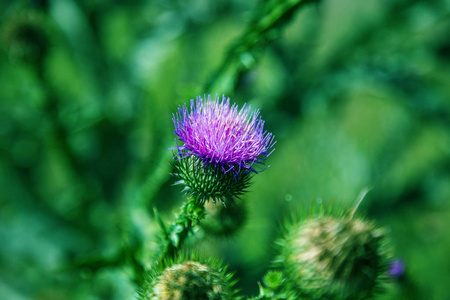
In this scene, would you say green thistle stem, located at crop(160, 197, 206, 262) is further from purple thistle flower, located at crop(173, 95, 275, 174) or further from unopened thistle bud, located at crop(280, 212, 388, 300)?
unopened thistle bud, located at crop(280, 212, 388, 300)

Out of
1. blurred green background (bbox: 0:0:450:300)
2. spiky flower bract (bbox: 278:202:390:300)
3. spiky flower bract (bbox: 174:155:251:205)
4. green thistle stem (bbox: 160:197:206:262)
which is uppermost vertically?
blurred green background (bbox: 0:0:450:300)

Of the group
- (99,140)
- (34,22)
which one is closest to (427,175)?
(99,140)

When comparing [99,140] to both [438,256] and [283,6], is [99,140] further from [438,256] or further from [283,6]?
[438,256]

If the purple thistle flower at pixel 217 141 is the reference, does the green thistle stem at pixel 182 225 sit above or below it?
below

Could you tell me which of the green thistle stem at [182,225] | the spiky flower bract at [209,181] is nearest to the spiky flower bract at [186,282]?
the green thistle stem at [182,225]

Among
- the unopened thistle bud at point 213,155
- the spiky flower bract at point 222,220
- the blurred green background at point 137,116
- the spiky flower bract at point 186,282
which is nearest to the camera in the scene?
the spiky flower bract at point 186,282

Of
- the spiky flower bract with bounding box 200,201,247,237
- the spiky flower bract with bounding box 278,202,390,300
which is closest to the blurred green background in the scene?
the spiky flower bract with bounding box 200,201,247,237

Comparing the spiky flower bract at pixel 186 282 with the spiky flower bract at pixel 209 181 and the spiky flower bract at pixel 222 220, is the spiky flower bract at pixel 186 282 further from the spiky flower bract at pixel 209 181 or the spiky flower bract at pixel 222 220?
the spiky flower bract at pixel 222 220
